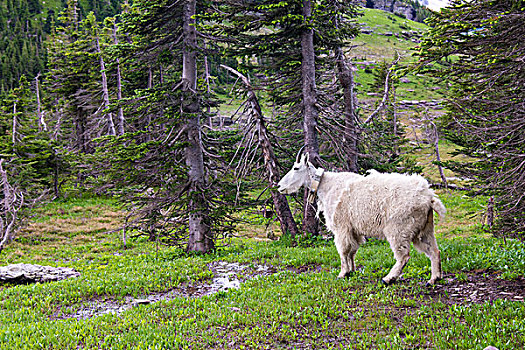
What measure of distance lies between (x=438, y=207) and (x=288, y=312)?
3543mm

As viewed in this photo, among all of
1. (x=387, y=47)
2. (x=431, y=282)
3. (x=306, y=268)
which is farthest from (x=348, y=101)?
(x=387, y=47)

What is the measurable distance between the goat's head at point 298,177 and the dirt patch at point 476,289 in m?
3.89

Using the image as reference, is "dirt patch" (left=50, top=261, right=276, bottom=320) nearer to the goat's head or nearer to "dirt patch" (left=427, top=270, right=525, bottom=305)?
the goat's head

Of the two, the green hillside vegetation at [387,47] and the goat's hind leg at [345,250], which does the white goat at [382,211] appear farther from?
the green hillside vegetation at [387,47]

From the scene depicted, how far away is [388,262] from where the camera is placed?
914 centimetres

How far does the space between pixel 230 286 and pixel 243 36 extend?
33.5ft

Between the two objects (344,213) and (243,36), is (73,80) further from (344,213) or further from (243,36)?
(344,213)

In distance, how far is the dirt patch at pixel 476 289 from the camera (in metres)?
6.42

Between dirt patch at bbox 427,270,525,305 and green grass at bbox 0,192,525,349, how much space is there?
0.27 m

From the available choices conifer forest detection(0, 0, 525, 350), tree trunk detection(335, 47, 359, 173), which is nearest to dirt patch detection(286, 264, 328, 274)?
conifer forest detection(0, 0, 525, 350)

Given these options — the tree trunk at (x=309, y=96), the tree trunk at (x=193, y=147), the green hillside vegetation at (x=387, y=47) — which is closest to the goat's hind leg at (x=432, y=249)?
the tree trunk at (x=309, y=96)

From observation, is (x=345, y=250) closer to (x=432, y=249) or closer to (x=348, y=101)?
(x=432, y=249)

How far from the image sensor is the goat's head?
9281 millimetres

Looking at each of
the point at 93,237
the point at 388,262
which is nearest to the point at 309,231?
the point at 388,262
